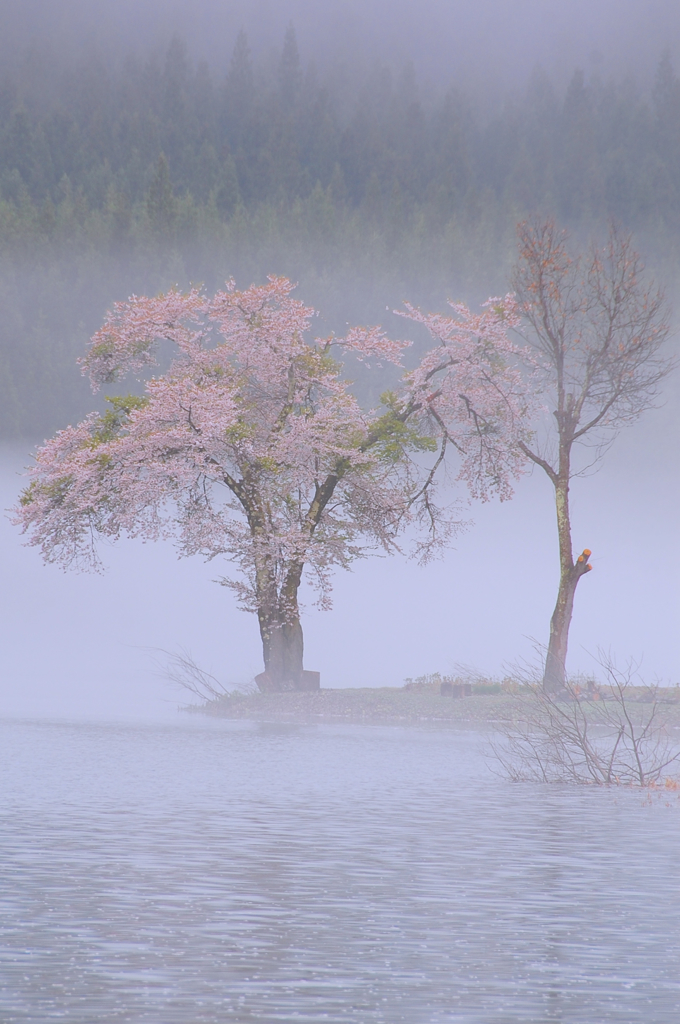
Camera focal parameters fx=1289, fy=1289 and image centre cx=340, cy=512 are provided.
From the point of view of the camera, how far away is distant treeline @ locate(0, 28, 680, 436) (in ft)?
234

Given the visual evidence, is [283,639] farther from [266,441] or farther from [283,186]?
[283,186]

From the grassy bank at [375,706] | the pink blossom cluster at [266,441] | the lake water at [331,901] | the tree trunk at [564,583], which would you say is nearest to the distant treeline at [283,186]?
the pink blossom cluster at [266,441]

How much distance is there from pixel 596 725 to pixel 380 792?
45.1 feet

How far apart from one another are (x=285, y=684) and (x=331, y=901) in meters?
24.3

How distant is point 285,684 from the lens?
32.8 metres

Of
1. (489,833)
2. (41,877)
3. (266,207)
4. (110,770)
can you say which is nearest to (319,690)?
(110,770)

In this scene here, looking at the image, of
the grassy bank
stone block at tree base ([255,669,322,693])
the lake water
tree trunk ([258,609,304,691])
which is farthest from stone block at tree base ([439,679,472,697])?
the lake water

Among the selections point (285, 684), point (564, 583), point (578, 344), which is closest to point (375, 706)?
point (285, 684)

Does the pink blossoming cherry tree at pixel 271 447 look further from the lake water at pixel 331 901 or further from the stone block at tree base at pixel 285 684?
the lake water at pixel 331 901

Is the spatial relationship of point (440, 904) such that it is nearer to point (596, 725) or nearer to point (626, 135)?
point (596, 725)

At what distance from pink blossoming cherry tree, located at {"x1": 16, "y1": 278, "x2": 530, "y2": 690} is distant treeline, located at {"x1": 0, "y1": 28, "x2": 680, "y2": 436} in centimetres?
2499

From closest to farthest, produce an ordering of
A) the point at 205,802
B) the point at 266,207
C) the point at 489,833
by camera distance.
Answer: the point at 489,833 < the point at 205,802 < the point at 266,207

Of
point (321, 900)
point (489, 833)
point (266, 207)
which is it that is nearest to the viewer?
A: point (321, 900)

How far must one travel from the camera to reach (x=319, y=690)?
32.3 metres
